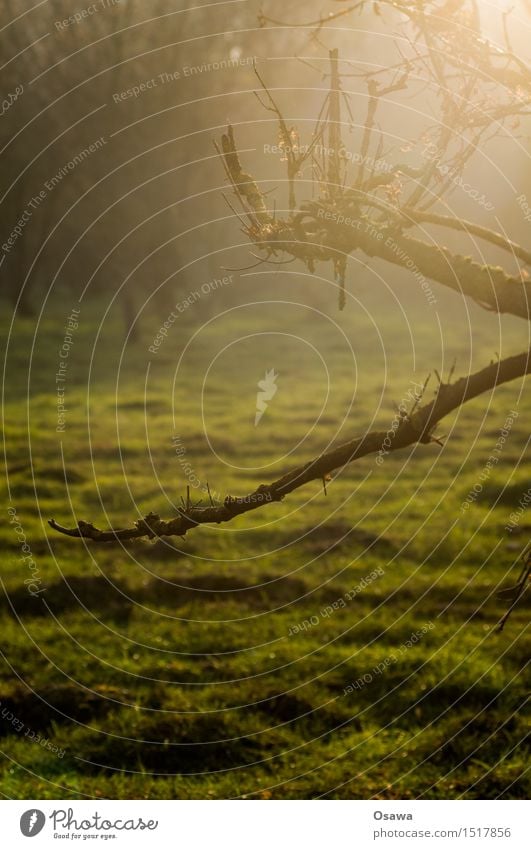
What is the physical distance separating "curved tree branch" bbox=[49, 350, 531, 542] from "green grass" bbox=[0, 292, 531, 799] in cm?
269

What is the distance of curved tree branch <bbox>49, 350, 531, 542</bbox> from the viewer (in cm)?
381

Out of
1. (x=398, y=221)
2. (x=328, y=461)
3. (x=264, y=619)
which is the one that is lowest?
(x=264, y=619)

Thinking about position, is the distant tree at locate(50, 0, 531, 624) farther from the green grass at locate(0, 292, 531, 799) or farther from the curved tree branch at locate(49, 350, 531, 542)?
the green grass at locate(0, 292, 531, 799)

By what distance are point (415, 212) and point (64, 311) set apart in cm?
2791

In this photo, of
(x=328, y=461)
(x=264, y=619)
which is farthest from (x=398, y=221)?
(x=264, y=619)

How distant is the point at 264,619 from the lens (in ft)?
28.6

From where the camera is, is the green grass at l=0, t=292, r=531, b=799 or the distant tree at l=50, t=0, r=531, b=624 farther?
the green grass at l=0, t=292, r=531, b=799

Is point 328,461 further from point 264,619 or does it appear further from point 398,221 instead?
point 264,619

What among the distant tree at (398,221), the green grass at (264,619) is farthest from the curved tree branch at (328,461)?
the green grass at (264,619)

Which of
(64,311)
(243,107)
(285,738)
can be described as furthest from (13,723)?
(64,311)

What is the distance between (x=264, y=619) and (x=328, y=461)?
501cm

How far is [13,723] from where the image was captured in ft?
22.5

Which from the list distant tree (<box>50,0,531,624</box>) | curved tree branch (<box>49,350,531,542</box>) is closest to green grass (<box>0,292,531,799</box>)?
curved tree branch (<box>49,350,531,542</box>)

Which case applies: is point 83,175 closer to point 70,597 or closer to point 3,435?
point 3,435
